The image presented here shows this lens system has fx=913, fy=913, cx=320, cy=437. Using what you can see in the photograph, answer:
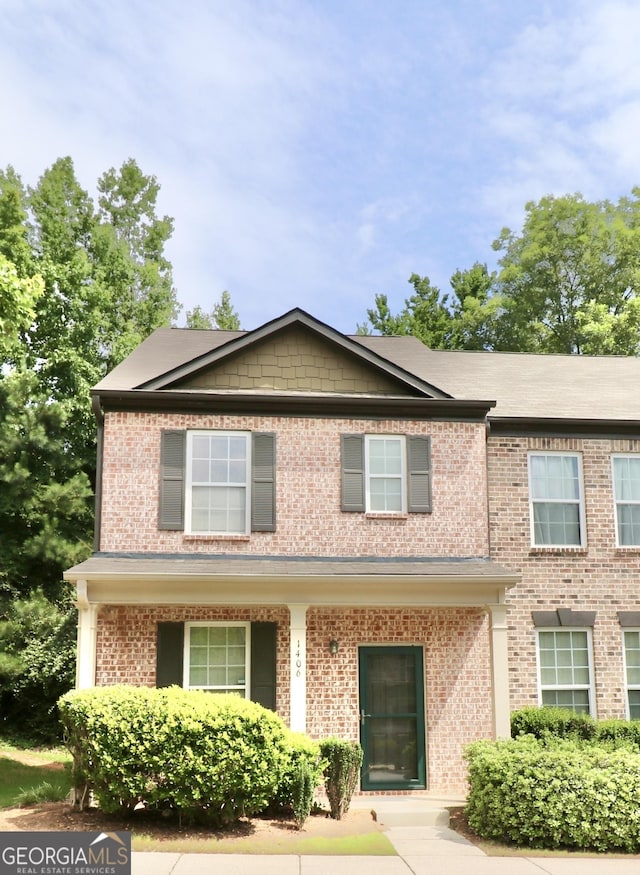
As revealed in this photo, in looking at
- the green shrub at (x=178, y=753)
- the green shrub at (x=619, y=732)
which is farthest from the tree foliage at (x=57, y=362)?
the green shrub at (x=619, y=732)

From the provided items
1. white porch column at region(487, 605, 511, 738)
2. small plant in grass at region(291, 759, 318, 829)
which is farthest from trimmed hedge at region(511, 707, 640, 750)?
small plant in grass at region(291, 759, 318, 829)

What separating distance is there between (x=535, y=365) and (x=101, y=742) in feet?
40.3

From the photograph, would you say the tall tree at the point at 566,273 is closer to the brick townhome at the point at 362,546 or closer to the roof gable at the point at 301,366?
the brick townhome at the point at 362,546

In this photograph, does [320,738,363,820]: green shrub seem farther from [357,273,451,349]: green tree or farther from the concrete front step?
[357,273,451,349]: green tree

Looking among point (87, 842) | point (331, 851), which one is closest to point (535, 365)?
point (331, 851)

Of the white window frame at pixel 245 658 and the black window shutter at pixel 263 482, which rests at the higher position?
the black window shutter at pixel 263 482

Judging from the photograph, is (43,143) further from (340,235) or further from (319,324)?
(319,324)

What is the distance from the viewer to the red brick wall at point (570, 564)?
49.4 ft

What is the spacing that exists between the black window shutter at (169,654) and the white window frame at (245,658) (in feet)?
0.31

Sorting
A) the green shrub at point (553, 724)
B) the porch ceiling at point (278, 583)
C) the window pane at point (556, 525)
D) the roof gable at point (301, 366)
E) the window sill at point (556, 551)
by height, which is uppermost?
the roof gable at point (301, 366)

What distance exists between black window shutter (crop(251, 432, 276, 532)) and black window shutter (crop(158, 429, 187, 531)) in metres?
1.12

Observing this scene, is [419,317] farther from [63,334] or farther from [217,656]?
[217,656]

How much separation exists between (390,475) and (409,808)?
5.08 meters

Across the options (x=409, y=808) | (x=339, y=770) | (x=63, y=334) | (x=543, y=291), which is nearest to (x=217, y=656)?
(x=339, y=770)
